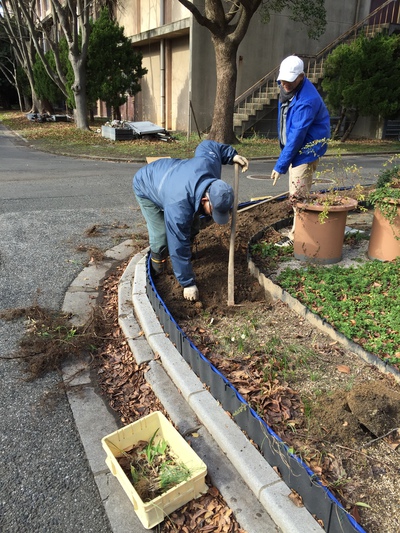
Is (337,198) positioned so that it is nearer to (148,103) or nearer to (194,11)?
(194,11)

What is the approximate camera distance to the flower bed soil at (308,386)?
2.05m

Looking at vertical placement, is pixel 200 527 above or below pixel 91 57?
below

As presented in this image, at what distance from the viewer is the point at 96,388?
289cm

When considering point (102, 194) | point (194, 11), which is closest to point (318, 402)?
point (102, 194)

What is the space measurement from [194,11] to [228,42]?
4.37ft

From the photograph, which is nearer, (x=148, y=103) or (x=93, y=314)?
(x=93, y=314)

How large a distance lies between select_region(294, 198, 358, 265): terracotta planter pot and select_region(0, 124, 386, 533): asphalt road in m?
2.40

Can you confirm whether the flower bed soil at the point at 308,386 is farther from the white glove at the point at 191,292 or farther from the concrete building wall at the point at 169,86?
the concrete building wall at the point at 169,86

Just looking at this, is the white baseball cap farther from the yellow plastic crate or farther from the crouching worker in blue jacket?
the yellow plastic crate

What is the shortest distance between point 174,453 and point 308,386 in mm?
933

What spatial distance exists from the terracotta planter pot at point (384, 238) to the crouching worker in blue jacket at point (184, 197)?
1460 millimetres

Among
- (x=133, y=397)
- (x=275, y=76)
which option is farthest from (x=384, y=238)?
(x=275, y=76)

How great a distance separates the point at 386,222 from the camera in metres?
4.04

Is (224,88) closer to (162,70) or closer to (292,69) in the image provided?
(162,70)
